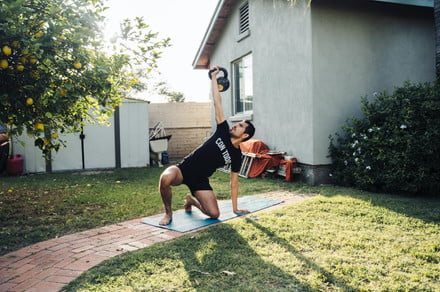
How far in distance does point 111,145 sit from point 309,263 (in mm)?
8999

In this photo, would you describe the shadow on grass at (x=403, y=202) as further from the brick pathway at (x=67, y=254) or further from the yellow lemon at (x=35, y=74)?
the yellow lemon at (x=35, y=74)

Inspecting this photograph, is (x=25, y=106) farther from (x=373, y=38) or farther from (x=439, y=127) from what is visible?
(x=373, y=38)

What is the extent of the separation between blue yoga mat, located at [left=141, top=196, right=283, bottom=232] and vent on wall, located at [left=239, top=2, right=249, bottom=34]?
612 cm

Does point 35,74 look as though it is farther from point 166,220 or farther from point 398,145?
point 398,145

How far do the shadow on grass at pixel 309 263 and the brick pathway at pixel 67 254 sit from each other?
971 mm

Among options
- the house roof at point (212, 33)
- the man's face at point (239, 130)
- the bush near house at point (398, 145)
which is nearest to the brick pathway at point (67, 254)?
the man's face at point (239, 130)

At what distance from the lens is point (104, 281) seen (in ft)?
8.80

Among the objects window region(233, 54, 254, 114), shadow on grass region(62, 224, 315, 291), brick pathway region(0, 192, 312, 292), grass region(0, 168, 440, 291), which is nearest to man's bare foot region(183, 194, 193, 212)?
grass region(0, 168, 440, 291)

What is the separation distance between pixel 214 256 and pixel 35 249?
1.86 meters

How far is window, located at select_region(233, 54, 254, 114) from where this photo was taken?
10.0 meters

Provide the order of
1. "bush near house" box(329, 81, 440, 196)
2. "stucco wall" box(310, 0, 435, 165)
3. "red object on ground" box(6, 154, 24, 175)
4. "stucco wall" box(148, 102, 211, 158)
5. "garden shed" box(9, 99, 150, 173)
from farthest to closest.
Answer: "stucco wall" box(148, 102, 211, 158)
"garden shed" box(9, 99, 150, 173)
"red object on ground" box(6, 154, 24, 175)
"stucco wall" box(310, 0, 435, 165)
"bush near house" box(329, 81, 440, 196)

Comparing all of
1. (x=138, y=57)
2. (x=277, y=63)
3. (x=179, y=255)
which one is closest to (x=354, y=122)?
(x=277, y=63)

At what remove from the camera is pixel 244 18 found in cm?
1023

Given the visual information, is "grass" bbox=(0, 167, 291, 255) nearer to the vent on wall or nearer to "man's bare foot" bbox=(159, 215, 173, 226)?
"man's bare foot" bbox=(159, 215, 173, 226)
